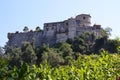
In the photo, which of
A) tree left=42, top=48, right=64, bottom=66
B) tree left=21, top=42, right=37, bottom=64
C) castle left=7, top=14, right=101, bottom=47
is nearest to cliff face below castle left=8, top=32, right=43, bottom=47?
castle left=7, top=14, right=101, bottom=47

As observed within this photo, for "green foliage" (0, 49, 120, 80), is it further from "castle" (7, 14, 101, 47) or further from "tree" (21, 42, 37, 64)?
"castle" (7, 14, 101, 47)

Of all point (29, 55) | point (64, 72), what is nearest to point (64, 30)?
point (29, 55)

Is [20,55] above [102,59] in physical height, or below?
below

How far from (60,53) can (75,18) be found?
15822 mm

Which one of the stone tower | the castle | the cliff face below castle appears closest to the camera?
the castle

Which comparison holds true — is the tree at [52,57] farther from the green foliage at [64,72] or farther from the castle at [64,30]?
the green foliage at [64,72]

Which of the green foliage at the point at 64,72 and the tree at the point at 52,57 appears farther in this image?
the tree at the point at 52,57

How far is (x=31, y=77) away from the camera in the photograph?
4816 mm

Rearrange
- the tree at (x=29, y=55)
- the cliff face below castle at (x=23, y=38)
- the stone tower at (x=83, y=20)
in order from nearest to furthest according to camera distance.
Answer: the tree at (x=29, y=55) → the stone tower at (x=83, y=20) → the cliff face below castle at (x=23, y=38)

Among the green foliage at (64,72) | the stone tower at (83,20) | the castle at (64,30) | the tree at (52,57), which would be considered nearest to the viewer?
the green foliage at (64,72)

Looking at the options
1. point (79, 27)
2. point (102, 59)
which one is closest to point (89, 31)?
point (79, 27)

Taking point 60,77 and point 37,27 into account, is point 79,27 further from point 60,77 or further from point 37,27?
point 60,77

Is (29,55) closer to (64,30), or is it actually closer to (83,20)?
(64,30)

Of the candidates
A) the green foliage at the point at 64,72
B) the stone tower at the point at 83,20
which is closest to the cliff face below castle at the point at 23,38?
the stone tower at the point at 83,20
